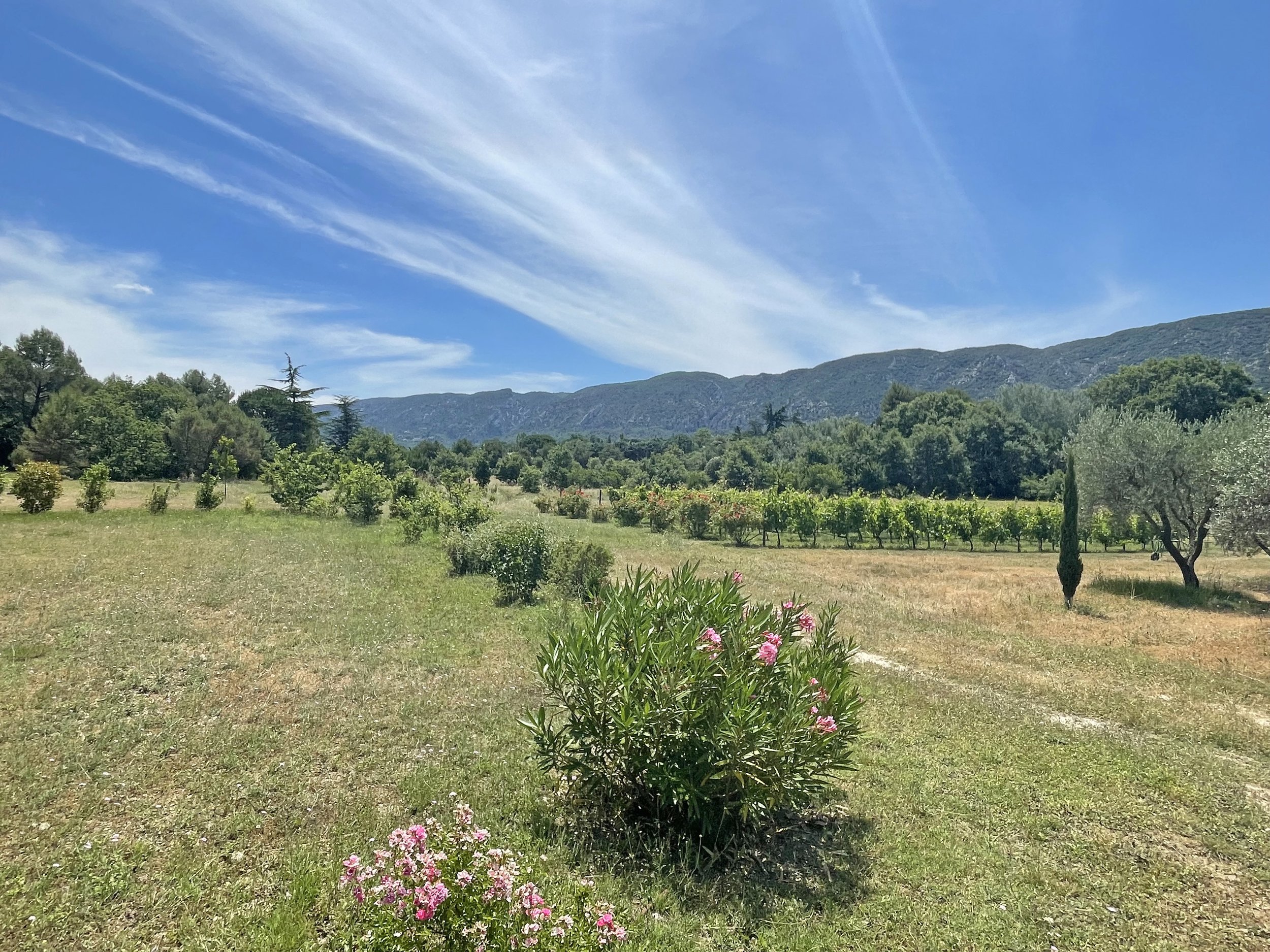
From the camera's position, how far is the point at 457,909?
9.20ft

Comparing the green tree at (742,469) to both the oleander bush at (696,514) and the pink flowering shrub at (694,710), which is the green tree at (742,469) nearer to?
the oleander bush at (696,514)

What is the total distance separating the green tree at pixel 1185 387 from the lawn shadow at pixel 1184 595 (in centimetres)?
5383

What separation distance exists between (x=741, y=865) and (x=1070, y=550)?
16854mm

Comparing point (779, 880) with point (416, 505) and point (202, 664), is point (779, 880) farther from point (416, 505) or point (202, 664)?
point (416, 505)

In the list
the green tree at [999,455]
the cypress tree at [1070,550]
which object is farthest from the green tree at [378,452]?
the green tree at [999,455]

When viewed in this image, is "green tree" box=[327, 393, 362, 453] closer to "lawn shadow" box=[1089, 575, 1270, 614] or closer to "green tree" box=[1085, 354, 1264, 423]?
"lawn shadow" box=[1089, 575, 1270, 614]

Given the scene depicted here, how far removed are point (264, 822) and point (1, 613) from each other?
9040mm

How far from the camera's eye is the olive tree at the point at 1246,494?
50.9 feet

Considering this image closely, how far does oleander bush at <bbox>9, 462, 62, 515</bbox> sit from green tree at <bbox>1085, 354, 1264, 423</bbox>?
83.2 metres

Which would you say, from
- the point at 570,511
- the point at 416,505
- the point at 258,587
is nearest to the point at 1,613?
the point at 258,587

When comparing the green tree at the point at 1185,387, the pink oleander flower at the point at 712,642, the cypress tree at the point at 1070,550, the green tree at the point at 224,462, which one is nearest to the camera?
the pink oleander flower at the point at 712,642

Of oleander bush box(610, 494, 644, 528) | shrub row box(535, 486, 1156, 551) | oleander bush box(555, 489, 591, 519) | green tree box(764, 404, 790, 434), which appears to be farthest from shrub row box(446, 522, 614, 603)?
green tree box(764, 404, 790, 434)

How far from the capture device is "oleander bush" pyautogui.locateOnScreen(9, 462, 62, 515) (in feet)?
68.6

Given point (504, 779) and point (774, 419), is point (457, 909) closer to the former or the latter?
point (504, 779)
